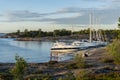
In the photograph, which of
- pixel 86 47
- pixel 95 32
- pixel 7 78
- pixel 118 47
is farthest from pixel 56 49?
pixel 7 78

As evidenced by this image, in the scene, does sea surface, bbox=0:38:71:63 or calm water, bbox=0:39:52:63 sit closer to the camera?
sea surface, bbox=0:38:71:63

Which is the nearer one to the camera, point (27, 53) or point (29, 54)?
point (29, 54)

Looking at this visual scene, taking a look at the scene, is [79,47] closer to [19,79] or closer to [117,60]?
[117,60]

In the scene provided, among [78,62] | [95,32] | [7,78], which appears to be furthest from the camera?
[95,32]

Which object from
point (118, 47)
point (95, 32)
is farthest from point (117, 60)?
point (95, 32)

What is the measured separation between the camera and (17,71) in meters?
23.5

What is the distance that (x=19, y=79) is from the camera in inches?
910

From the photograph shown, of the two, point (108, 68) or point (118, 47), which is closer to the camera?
point (108, 68)

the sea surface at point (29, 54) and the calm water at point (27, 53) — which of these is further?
the calm water at point (27, 53)

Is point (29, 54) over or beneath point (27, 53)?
over

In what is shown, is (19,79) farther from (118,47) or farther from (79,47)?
(79,47)

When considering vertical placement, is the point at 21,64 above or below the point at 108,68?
above

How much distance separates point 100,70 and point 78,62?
522cm

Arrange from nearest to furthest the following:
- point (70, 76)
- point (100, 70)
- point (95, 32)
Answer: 1. point (70, 76)
2. point (100, 70)
3. point (95, 32)
